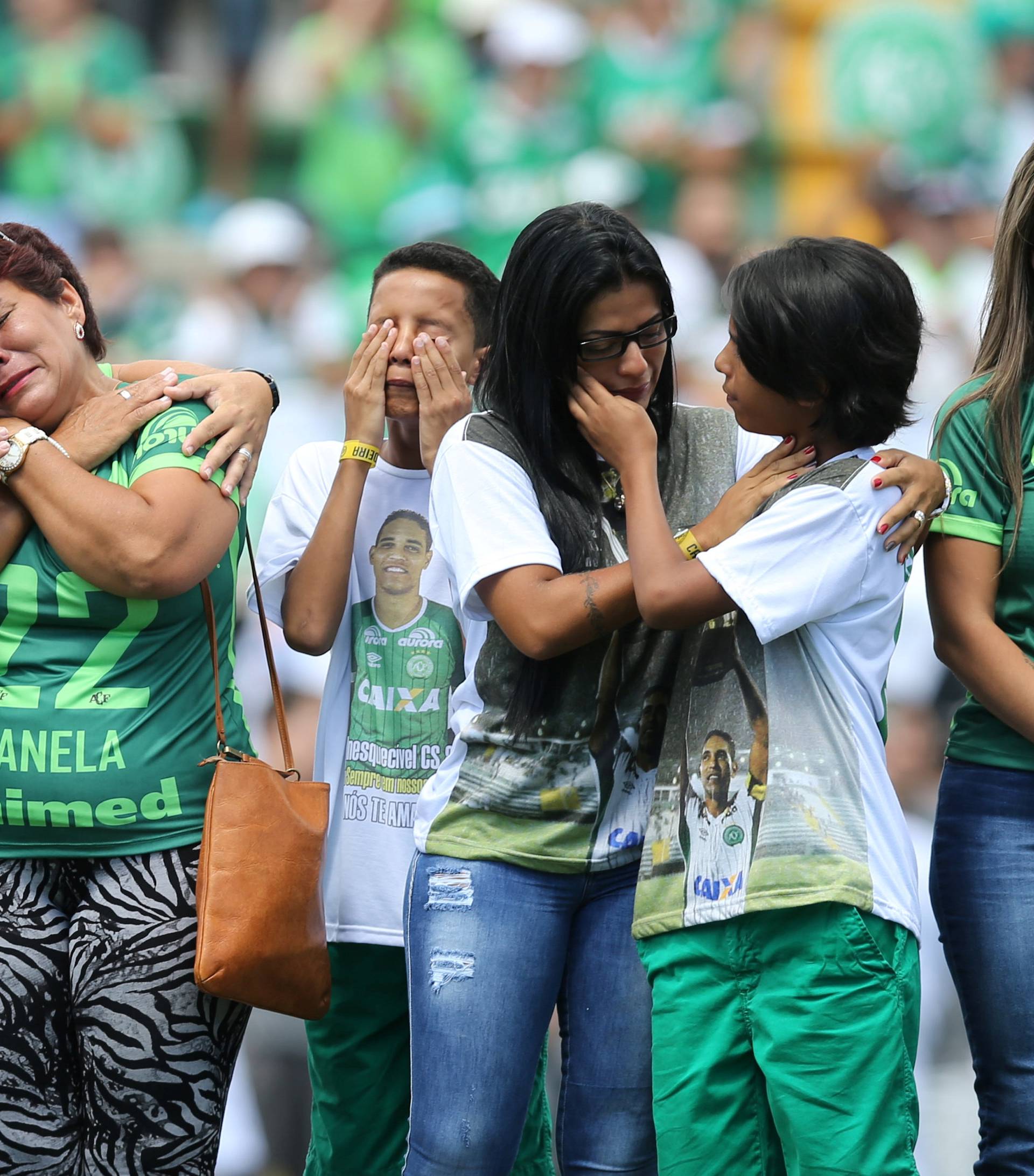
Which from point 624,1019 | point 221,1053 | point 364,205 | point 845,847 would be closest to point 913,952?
point 845,847

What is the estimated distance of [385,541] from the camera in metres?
2.28

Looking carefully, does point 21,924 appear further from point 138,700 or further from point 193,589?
point 193,589

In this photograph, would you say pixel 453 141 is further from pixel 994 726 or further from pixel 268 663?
pixel 994 726

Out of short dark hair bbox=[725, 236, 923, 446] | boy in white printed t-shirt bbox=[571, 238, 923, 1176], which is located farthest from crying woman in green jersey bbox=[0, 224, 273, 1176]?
short dark hair bbox=[725, 236, 923, 446]

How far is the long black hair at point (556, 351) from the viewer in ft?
6.07

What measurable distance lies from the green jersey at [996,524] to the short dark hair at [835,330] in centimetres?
20

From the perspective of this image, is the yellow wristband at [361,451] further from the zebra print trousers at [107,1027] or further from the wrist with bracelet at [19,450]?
the zebra print trousers at [107,1027]

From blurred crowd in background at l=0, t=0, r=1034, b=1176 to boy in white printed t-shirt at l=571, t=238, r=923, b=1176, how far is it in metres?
2.82

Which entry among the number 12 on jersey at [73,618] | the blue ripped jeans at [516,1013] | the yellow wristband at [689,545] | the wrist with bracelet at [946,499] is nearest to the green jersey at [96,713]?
the number 12 on jersey at [73,618]

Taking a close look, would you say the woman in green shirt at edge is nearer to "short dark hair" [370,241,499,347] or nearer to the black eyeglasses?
the black eyeglasses

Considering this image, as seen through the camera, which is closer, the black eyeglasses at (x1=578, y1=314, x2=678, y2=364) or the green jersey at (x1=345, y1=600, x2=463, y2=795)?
the black eyeglasses at (x1=578, y1=314, x2=678, y2=364)

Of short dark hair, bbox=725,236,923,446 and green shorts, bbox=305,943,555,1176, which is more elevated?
short dark hair, bbox=725,236,923,446

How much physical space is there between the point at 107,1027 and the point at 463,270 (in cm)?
128

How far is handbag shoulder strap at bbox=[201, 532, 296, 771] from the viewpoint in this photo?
6.27 feet
